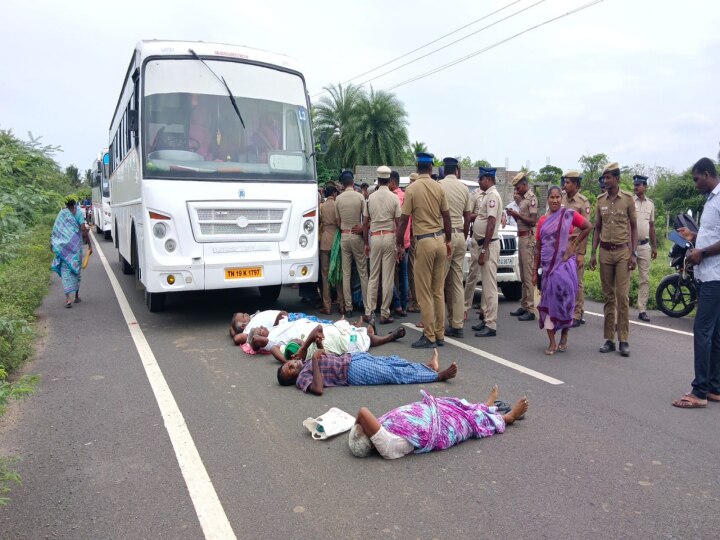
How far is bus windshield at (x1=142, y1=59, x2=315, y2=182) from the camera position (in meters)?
7.83

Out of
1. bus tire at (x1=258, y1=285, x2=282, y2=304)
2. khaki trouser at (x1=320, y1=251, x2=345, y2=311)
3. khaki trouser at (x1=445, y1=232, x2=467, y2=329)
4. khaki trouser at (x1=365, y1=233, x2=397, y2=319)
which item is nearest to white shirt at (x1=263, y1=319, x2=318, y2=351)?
khaki trouser at (x1=365, y1=233, x2=397, y2=319)

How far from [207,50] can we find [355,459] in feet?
20.7

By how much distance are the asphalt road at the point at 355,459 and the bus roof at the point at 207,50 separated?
13.5ft

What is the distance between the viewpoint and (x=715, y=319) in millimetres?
5000

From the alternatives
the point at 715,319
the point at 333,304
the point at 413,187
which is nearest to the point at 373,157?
the point at 333,304

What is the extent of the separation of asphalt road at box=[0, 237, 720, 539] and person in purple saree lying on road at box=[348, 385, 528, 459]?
0.09 meters

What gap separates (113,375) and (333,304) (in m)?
4.22

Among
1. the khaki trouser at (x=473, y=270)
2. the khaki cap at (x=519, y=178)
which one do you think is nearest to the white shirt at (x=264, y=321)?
the khaki trouser at (x=473, y=270)

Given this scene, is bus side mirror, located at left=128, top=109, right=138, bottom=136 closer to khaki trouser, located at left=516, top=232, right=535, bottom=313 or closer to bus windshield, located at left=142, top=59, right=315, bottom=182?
bus windshield, located at left=142, top=59, right=315, bottom=182

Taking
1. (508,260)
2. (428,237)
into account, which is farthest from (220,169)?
(508,260)

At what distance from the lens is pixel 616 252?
22.1 feet

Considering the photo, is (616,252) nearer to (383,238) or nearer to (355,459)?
(383,238)

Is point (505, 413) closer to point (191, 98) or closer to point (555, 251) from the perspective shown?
point (555, 251)

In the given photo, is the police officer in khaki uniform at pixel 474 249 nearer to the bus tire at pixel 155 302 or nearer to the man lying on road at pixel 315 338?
the man lying on road at pixel 315 338
